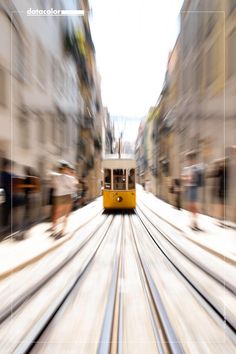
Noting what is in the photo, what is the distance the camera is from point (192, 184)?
1749 millimetres

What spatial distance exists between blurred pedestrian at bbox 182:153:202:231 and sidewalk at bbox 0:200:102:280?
0.93 m

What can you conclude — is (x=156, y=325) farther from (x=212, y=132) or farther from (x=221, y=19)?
(x=221, y=19)

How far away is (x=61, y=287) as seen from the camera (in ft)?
4.64

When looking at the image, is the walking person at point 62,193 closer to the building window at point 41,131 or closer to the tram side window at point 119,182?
the building window at point 41,131

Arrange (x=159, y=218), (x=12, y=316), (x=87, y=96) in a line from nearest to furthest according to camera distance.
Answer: (x=12, y=316)
(x=87, y=96)
(x=159, y=218)

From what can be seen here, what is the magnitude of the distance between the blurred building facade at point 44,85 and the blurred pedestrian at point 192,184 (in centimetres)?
83

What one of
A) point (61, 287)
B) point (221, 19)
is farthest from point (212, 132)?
point (61, 287)

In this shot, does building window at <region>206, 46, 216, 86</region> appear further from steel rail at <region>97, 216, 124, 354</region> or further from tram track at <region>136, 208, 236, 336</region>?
steel rail at <region>97, 216, 124, 354</region>

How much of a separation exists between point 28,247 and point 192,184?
1305mm

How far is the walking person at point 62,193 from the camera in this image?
1.63 m

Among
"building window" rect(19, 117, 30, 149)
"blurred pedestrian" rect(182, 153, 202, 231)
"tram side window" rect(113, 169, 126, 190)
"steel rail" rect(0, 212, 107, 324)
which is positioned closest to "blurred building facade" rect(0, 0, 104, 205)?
"building window" rect(19, 117, 30, 149)

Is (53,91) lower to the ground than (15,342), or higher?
higher

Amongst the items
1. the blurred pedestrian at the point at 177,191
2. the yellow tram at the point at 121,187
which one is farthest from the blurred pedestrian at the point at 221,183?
the yellow tram at the point at 121,187

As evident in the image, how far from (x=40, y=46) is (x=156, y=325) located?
Answer: 6.19 feet
